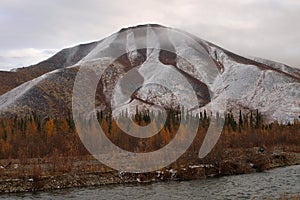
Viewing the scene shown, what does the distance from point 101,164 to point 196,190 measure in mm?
19601

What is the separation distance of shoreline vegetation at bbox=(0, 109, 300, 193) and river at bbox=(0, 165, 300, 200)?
289 centimetres

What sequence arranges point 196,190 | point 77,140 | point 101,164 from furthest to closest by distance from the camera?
point 77,140, point 101,164, point 196,190

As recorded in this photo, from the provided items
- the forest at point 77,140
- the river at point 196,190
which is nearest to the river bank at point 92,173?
the river at point 196,190

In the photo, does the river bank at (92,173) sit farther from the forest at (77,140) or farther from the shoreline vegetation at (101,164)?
the forest at (77,140)

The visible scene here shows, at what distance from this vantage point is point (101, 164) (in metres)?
58.4

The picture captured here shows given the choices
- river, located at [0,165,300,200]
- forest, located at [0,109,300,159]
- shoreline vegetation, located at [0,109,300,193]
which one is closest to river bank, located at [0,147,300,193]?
shoreline vegetation, located at [0,109,300,193]

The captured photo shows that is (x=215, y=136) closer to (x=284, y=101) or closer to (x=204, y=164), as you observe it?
(x=204, y=164)

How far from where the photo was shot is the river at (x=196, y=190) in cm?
3866

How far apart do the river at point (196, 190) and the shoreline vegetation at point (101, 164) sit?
2.89 meters

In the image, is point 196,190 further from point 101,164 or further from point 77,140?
point 77,140

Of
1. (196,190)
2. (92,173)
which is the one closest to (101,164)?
(92,173)

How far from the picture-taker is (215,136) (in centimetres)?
8300

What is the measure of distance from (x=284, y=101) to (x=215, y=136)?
383ft

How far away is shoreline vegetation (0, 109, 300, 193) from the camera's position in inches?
1927
